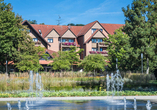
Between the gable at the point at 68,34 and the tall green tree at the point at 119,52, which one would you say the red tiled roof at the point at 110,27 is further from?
the tall green tree at the point at 119,52

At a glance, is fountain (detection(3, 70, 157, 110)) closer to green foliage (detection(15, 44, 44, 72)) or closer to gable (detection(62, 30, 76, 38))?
green foliage (detection(15, 44, 44, 72))

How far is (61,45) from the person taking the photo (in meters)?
59.7

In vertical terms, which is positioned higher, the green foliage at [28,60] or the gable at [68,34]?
the gable at [68,34]

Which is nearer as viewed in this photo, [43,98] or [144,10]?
[43,98]

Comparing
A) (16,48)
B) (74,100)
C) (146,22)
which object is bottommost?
(74,100)

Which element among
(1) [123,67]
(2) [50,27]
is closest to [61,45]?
(2) [50,27]

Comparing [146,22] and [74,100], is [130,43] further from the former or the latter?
[74,100]

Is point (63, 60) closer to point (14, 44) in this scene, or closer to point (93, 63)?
point (93, 63)

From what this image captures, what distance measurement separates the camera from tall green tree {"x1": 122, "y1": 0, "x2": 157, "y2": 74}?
4303 cm

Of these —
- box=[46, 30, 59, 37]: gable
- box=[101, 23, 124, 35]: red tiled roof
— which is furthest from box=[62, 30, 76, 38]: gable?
box=[101, 23, 124, 35]: red tiled roof

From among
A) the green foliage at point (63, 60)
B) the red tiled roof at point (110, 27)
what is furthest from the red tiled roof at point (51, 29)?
the green foliage at point (63, 60)

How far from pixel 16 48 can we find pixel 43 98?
2980 cm

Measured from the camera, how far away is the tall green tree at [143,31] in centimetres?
4303

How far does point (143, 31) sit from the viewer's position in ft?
141
